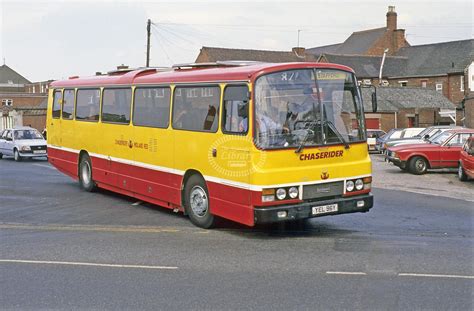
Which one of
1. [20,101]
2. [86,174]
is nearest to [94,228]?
[86,174]

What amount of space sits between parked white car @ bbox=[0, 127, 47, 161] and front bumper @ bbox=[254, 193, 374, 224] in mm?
22145

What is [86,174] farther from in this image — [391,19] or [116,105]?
[391,19]

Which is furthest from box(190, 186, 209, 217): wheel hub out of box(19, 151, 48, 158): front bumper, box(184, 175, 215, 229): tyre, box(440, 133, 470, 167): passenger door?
box(19, 151, 48, 158): front bumper

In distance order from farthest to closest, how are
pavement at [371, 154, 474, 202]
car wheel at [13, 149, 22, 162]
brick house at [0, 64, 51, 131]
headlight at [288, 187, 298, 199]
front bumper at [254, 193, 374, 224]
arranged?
brick house at [0, 64, 51, 131] → car wheel at [13, 149, 22, 162] → pavement at [371, 154, 474, 202] → headlight at [288, 187, 298, 199] → front bumper at [254, 193, 374, 224]

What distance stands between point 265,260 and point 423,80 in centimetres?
7305

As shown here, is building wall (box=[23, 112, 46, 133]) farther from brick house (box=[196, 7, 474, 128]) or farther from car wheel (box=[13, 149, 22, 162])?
car wheel (box=[13, 149, 22, 162])

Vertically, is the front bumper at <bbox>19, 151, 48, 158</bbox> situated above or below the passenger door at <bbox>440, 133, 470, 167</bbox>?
below

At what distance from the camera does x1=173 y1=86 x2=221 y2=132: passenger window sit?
1095 centimetres

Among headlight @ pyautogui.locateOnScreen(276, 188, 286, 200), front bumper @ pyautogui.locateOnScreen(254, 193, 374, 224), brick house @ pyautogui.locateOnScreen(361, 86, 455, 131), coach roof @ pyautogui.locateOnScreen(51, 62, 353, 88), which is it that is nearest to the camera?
front bumper @ pyautogui.locateOnScreen(254, 193, 374, 224)

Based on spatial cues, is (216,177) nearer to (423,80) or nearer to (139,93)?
(139,93)

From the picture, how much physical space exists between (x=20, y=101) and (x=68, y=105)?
8295 centimetres

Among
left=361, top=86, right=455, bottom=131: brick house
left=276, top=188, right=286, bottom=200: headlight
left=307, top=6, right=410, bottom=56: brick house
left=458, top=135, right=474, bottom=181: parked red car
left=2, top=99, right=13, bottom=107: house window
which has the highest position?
left=307, top=6, right=410, bottom=56: brick house

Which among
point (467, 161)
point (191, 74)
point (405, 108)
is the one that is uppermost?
point (405, 108)

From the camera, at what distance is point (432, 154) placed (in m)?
23.3
